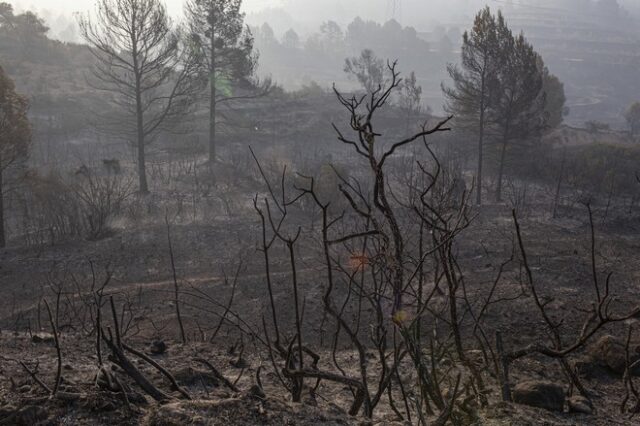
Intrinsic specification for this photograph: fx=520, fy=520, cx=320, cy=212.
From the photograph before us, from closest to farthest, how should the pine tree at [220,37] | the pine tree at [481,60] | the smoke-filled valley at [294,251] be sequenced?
1. the smoke-filled valley at [294,251]
2. the pine tree at [481,60]
3. the pine tree at [220,37]

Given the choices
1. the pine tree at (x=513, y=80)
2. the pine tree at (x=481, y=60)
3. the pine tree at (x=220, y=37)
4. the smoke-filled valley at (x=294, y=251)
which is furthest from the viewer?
the pine tree at (x=220, y=37)

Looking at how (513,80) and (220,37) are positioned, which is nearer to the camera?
(513,80)

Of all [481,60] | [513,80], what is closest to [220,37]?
[481,60]

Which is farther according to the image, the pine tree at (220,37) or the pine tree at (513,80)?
the pine tree at (220,37)

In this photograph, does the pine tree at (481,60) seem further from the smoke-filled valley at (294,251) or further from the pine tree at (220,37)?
the pine tree at (220,37)

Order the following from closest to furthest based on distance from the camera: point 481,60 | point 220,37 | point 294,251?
point 294,251 → point 481,60 → point 220,37

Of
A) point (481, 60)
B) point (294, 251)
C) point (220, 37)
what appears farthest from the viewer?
point (220, 37)

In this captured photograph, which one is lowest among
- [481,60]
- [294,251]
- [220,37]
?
[294,251]

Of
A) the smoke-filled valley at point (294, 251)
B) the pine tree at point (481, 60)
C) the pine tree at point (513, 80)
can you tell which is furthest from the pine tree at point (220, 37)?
the pine tree at point (513, 80)

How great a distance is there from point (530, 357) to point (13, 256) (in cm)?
1173

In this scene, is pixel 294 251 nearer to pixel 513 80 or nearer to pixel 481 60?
pixel 481 60

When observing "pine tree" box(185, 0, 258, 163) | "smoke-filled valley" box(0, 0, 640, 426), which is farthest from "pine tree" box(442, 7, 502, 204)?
"pine tree" box(185, 0, 258, 163)

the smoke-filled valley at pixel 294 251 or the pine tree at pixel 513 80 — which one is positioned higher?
the pine tree at pixel 513 80

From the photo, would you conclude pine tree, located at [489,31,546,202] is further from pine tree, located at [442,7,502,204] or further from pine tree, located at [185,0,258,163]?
pine tree, located at [185,0,258,163]
